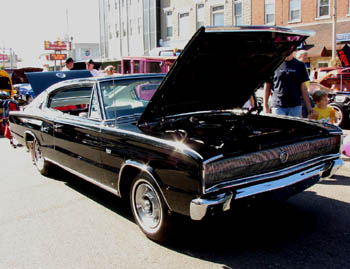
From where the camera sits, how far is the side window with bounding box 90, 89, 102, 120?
14.1ft

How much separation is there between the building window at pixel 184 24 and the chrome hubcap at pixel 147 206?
81.8 ft

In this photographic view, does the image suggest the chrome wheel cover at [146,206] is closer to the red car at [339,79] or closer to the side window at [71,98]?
the side window at [71,98]

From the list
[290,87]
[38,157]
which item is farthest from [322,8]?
[38,157]

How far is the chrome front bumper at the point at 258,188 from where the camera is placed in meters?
2.95

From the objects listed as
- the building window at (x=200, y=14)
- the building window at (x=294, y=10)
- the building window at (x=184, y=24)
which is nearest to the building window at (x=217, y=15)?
the building window at (x=200, y=14)

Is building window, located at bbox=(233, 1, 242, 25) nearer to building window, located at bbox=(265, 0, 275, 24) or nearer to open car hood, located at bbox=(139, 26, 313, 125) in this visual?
building window, located at bbox=(265, 0, 275, 24)

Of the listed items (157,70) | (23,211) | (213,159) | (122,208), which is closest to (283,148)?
(213,159)

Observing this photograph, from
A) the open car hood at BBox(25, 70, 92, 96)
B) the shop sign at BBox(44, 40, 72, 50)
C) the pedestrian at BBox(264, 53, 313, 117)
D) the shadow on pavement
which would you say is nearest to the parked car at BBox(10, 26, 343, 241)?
the shadow on pavement

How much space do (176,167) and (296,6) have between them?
20.5 meters

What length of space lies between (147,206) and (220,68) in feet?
5.62

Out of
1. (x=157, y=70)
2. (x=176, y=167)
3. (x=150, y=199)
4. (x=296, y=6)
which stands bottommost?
(x=150, y=199)

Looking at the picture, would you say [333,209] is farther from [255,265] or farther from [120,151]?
[120,151]

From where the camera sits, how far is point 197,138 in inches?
145

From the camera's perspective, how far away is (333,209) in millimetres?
4266
